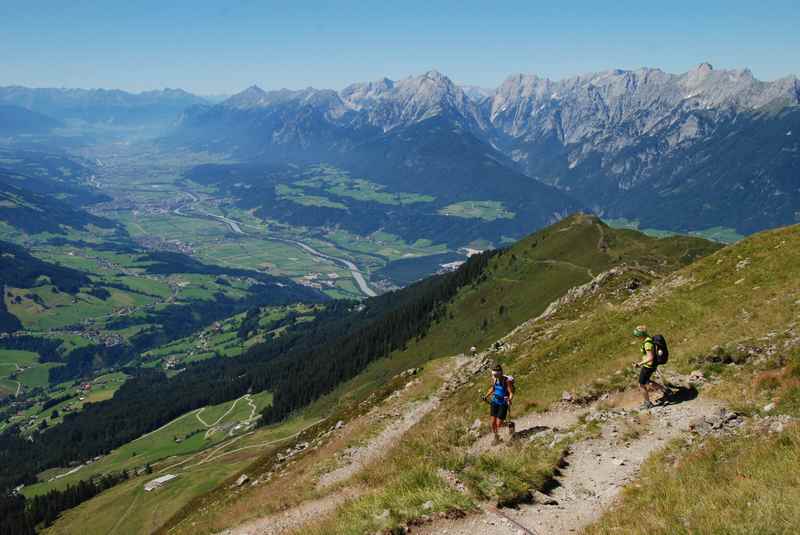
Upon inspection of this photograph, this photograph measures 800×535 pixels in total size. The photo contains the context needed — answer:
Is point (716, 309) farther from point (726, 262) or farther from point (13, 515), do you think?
point (13, 515)

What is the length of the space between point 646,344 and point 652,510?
13875 millimetres

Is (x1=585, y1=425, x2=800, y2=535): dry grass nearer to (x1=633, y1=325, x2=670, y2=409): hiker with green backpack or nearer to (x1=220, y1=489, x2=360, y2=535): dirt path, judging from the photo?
(x1=633, y1=325, x2=670, y2=409): hiker with green backpack

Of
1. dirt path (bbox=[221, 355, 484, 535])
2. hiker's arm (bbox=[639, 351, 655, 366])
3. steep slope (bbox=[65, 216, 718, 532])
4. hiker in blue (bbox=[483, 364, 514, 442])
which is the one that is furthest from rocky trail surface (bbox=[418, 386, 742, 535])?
steep slope (bbox=[65, 216, 718, 532])

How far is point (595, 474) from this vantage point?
2103 centimetres

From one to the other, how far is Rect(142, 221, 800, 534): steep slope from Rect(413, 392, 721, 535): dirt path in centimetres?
10

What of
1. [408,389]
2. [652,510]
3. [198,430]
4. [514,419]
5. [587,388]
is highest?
[652,510]

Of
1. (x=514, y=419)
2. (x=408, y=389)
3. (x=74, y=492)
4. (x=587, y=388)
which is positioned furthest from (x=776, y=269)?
(x=74, y=492)

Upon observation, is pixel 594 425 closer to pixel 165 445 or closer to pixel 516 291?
pixel 516 291

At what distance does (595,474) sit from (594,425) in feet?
19.4

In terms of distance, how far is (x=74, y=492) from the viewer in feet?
461

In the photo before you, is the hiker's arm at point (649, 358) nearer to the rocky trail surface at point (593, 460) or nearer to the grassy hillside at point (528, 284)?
the rocky trail surface at point (593, 460)

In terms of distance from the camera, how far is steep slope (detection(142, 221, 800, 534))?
1686 centimetres

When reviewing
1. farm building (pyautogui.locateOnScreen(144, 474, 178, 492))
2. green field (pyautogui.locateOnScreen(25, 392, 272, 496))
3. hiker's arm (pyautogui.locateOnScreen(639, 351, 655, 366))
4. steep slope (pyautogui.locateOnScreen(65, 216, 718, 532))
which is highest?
hiker's arm (pyautogui.locateOnScreen(639, 351, 655, 366))

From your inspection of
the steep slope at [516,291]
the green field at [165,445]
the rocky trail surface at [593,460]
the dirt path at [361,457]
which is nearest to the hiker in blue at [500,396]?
the rocky trail surface at [593,460]
